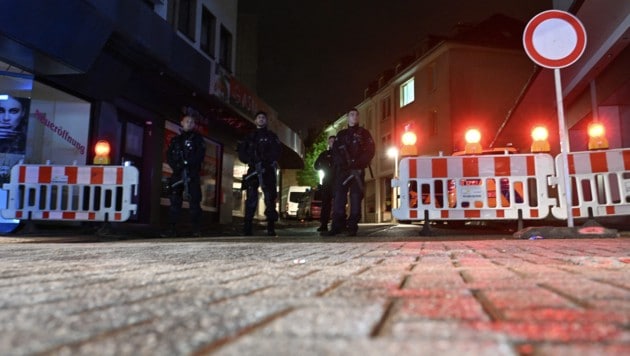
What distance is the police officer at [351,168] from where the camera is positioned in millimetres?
7637

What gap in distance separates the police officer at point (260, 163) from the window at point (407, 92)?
2635 cm

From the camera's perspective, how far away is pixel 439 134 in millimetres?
29172

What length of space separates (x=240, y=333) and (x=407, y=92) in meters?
34.5

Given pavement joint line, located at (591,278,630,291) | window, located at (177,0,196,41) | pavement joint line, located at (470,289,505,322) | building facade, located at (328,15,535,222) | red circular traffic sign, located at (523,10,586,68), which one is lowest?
pavement joint line, located at (470,289,505,322)

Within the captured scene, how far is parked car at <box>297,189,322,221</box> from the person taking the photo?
97.5 feet

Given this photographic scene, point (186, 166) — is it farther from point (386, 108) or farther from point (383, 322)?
point (386, 108)

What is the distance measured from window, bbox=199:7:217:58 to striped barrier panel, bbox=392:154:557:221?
10.5m

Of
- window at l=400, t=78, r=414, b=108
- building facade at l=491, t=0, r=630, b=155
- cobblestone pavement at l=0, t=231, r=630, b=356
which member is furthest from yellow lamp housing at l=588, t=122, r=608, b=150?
window at l=400, t=78, r=414, b=108

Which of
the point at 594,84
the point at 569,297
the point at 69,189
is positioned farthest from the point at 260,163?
the point at 594,84

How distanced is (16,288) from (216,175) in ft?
51.9

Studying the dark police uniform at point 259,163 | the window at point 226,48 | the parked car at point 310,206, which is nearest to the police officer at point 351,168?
the dark police uniform at point 259,163

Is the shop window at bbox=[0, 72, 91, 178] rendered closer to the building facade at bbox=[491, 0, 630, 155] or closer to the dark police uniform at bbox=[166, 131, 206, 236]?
the dark police uniform at bbox=[166, 131, 206, 236]

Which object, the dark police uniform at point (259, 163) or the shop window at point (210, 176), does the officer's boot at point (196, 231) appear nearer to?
the dark police uniform at point (259, 163)

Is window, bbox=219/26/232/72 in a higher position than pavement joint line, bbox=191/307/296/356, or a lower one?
higher
